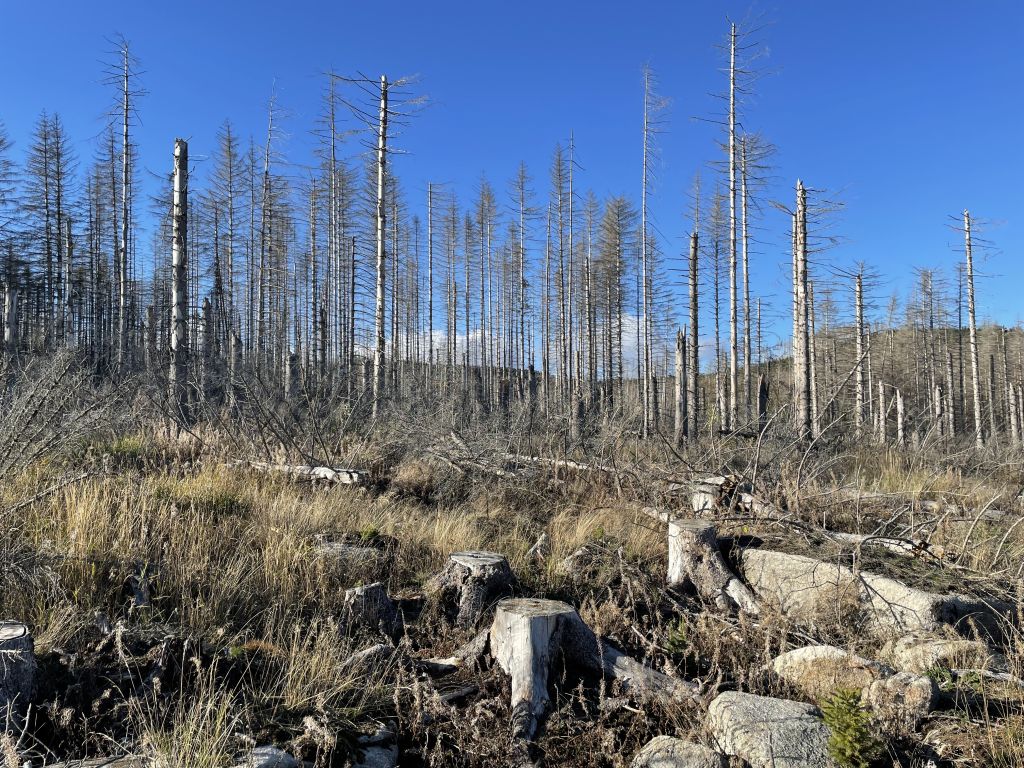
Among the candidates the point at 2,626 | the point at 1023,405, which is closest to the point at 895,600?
the point at 2,626

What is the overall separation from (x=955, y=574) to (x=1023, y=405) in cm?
2611

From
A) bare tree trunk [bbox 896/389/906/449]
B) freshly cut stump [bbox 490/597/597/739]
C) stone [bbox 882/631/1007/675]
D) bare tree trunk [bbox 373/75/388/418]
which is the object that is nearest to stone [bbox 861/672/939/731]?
stone [bbox 882/631/1007/675]

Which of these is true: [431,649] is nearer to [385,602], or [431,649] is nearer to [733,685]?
[385,602]

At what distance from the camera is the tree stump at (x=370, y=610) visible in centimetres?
342

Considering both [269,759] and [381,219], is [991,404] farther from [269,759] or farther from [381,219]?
[269,759]

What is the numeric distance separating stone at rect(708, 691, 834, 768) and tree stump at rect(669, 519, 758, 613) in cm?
165

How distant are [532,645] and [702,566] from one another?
2.06 meters

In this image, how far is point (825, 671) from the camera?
3.06m

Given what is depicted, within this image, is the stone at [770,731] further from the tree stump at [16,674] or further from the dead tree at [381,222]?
the dead tree at [381,222]

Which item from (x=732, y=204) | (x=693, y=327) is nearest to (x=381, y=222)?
(x=693, y=327)

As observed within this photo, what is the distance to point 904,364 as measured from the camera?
36125mm

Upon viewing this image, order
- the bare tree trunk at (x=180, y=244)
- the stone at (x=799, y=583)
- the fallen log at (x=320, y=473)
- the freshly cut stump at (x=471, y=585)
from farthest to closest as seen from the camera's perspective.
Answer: the bare tree trunk at (x=180, y=244), the fallen log at (x=320, y=473), the stone at (x=799, y=583), the freshly cut stump at (x=471, y=585)

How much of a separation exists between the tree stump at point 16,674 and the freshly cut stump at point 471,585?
7.08ft

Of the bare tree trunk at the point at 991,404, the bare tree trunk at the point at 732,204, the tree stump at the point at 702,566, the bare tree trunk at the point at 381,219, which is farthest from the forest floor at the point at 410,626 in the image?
the bare tree trunk at the point at 732,204
